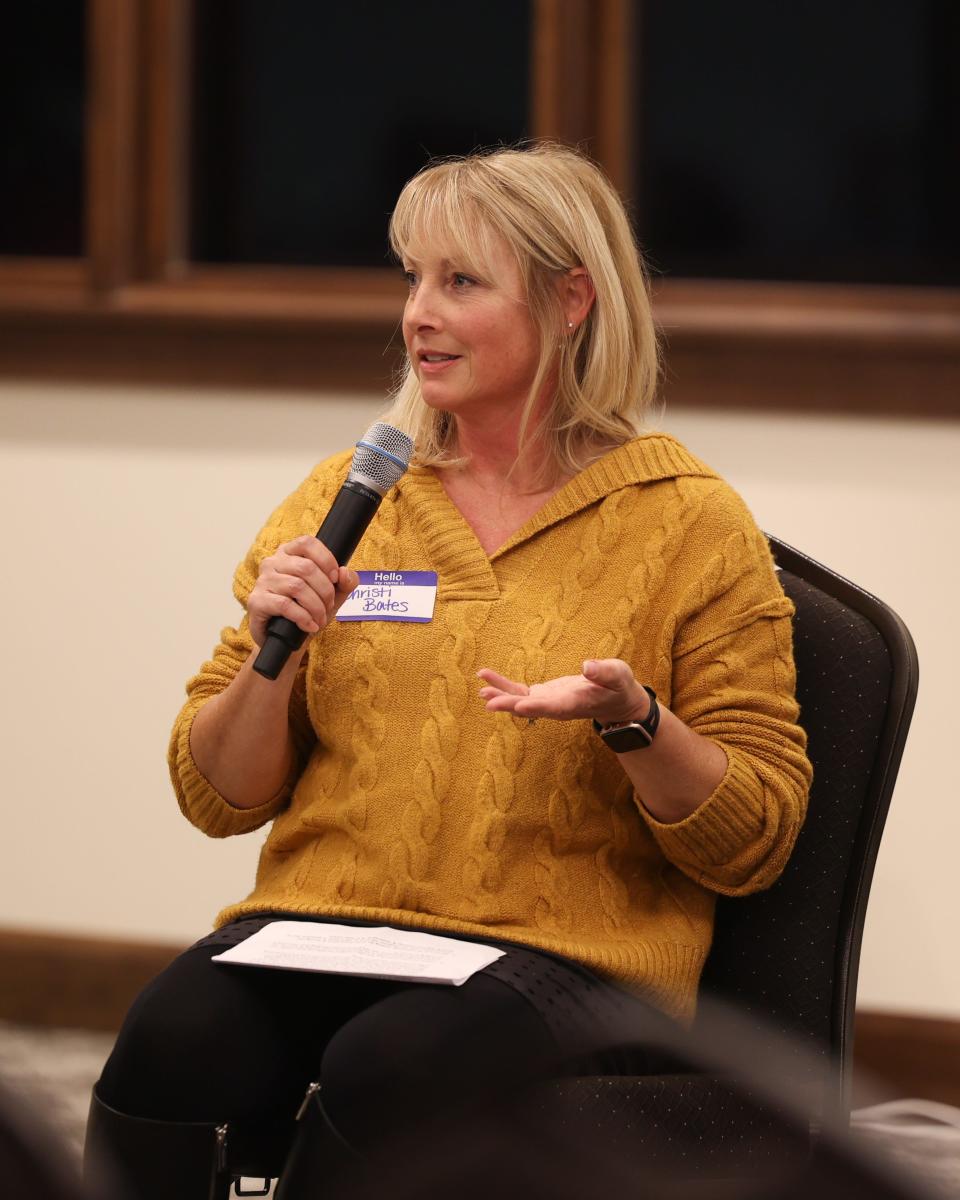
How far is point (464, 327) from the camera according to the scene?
167cm

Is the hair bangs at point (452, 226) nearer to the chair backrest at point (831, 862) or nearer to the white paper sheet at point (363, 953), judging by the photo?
the chair backrest at point (831, 862)

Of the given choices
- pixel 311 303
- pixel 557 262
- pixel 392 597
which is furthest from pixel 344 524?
pixel 311 303

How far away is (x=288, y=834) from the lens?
1.65 m

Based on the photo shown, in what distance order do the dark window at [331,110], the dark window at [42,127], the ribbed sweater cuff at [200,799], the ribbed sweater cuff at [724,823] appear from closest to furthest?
the ribbed sweater cuff at [724,823] < the ribbed sweater cuff at [200,799] < the dark window at [331,110] < the dark window at [42,127]

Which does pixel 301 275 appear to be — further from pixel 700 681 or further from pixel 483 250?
pixel 700 681

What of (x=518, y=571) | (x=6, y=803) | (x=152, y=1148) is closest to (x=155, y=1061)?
(x=152, y=1148)

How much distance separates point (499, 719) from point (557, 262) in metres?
0.50

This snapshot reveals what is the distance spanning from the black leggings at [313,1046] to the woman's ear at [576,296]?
2.40ft

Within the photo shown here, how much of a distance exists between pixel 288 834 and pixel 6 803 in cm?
145

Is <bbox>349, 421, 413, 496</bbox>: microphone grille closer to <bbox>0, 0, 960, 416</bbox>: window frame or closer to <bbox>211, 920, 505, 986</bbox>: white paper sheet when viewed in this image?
<bbox>211, 920, 505, 986</bbox>: white paper sheet

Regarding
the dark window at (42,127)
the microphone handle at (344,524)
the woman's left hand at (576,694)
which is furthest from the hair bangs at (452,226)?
the dark window at (42,127)

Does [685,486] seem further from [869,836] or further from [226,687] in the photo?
[226,687]

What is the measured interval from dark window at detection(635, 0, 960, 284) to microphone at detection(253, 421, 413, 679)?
53.1 inches

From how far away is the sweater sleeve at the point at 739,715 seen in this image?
1.54m
